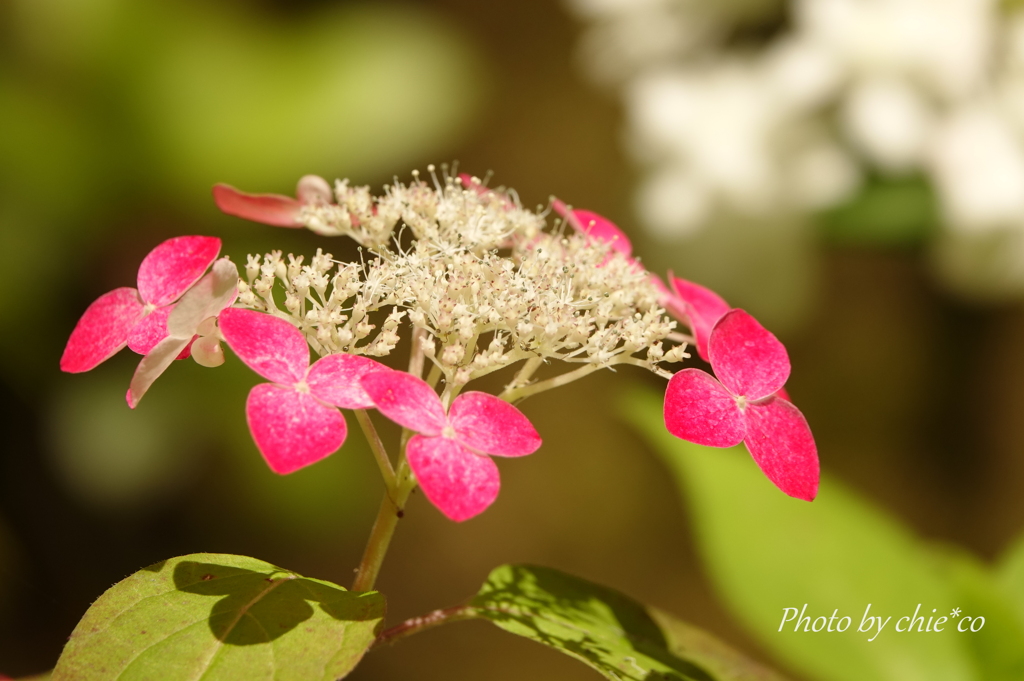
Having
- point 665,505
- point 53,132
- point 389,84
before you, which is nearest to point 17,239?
point 53,132

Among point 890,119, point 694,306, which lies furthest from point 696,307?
point 890,119

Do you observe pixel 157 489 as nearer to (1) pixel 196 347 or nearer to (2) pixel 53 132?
(2) pixel 53 132

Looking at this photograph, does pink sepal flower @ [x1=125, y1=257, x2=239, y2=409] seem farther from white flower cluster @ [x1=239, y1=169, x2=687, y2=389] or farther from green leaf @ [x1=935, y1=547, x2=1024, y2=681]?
green leaf @ [x1=935, y1=547, x2=1024, y2=681]

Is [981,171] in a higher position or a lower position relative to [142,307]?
higher

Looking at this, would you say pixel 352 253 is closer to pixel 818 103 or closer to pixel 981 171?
pixel 818 103

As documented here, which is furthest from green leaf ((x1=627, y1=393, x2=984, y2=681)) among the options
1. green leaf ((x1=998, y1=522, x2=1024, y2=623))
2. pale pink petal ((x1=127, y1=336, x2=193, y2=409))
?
pale pink petal ((x1=127, y1=336, x2=193, y2=409))

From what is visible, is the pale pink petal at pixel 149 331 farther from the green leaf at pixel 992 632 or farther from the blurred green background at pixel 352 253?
the blurred green background at pixel 352 253

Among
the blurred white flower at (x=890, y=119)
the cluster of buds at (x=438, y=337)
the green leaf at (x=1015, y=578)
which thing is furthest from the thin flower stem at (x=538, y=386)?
the blurred white flower at (x=890, y=119)
